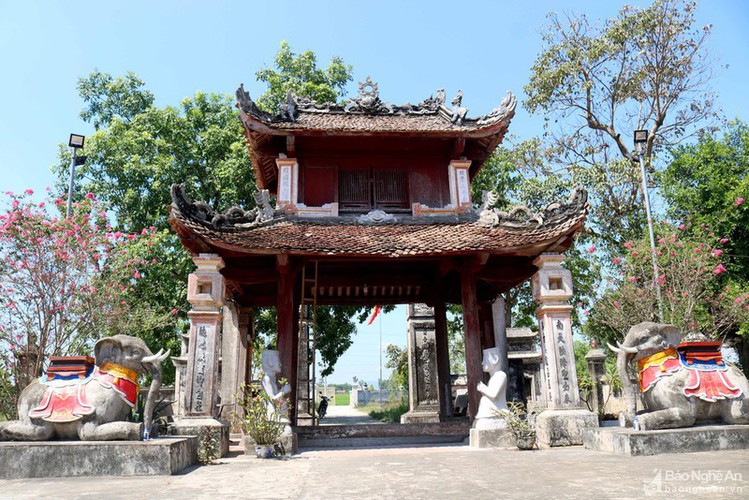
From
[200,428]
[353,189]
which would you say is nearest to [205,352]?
[200,428]

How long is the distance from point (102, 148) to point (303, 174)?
12471 mm

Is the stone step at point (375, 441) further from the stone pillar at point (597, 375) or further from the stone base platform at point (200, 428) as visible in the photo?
the stone pillar at point (597, 375)

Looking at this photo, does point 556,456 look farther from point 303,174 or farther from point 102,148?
point 102,148

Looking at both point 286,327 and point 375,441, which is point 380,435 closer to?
point 375,441

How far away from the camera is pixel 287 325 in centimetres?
972

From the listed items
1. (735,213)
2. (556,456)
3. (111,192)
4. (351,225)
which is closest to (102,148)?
(111,192)

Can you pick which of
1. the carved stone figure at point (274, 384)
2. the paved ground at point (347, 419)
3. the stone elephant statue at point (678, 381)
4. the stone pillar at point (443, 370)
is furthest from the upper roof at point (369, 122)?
the paved ground at point (347, 419)

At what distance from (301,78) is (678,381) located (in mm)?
19322

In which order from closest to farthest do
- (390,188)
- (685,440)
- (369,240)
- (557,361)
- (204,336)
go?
(685,440)
(204,336)
(557,361)
(369,240)
(390,188)

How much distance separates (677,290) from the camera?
49.4 feet

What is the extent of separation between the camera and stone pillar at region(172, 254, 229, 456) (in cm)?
867

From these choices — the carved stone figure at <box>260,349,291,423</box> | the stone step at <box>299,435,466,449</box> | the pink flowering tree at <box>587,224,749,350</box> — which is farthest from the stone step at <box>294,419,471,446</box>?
the pink flowering tree at <box>587,224,749,350</box>

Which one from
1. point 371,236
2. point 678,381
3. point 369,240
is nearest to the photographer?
point 678,381

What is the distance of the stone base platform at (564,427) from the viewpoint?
8844mm
